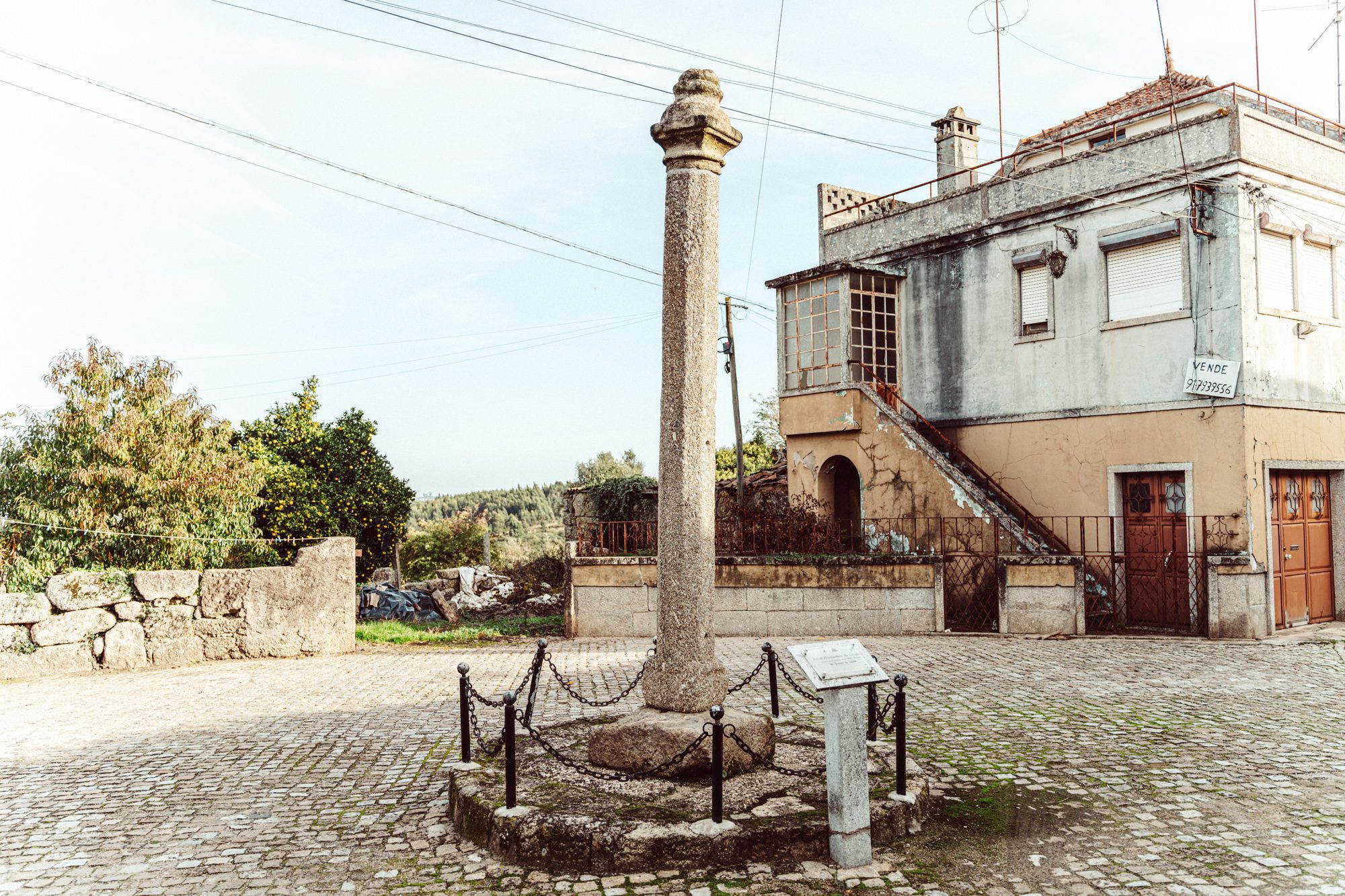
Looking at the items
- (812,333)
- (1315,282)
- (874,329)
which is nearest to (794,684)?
(812,333)

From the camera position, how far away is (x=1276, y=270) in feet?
46.3

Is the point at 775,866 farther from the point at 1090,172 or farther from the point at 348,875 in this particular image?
the point at 1090,172

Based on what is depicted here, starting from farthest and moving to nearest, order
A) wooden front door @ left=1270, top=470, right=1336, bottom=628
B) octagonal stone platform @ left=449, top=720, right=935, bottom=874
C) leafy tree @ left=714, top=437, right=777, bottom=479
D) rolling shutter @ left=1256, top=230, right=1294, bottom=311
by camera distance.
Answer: leafy tree @ left=714, top=437, right=777, bottom=479 < wooden front door @ left=1270, top=470, right=1336, bottom=628 < rolling shutter @ left=1256, top=230, right=1294, bottom=311 < octagonal stone platform @ left=449, top=720, right=935, bottom=874

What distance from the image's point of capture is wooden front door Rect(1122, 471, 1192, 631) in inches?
547

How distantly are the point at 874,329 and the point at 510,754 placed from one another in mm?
A: 14408

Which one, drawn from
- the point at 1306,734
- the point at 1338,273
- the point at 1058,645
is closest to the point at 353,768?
the point at 1306,734

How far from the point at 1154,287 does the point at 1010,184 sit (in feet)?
10.9

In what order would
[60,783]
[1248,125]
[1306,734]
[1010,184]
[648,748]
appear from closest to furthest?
[648,748], [60,783], [1306,734], [1248,125], [1010,184]

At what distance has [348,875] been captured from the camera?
196 inches

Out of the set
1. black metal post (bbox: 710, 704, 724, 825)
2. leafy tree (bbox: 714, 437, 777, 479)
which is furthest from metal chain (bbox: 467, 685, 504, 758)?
leafy tree (bbox: 714, 437, 777, 479)

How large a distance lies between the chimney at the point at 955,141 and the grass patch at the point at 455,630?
12.8 m

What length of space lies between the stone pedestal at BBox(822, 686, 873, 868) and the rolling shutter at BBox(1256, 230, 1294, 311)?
12271 millimetres

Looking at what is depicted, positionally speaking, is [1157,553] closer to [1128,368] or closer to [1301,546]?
[1301,546]

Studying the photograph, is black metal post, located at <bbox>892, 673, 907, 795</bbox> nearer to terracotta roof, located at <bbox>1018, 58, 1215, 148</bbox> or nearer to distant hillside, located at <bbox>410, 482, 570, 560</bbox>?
terracotta roof, located at <bbox>1018, 58, 1215, 148</bbox>
